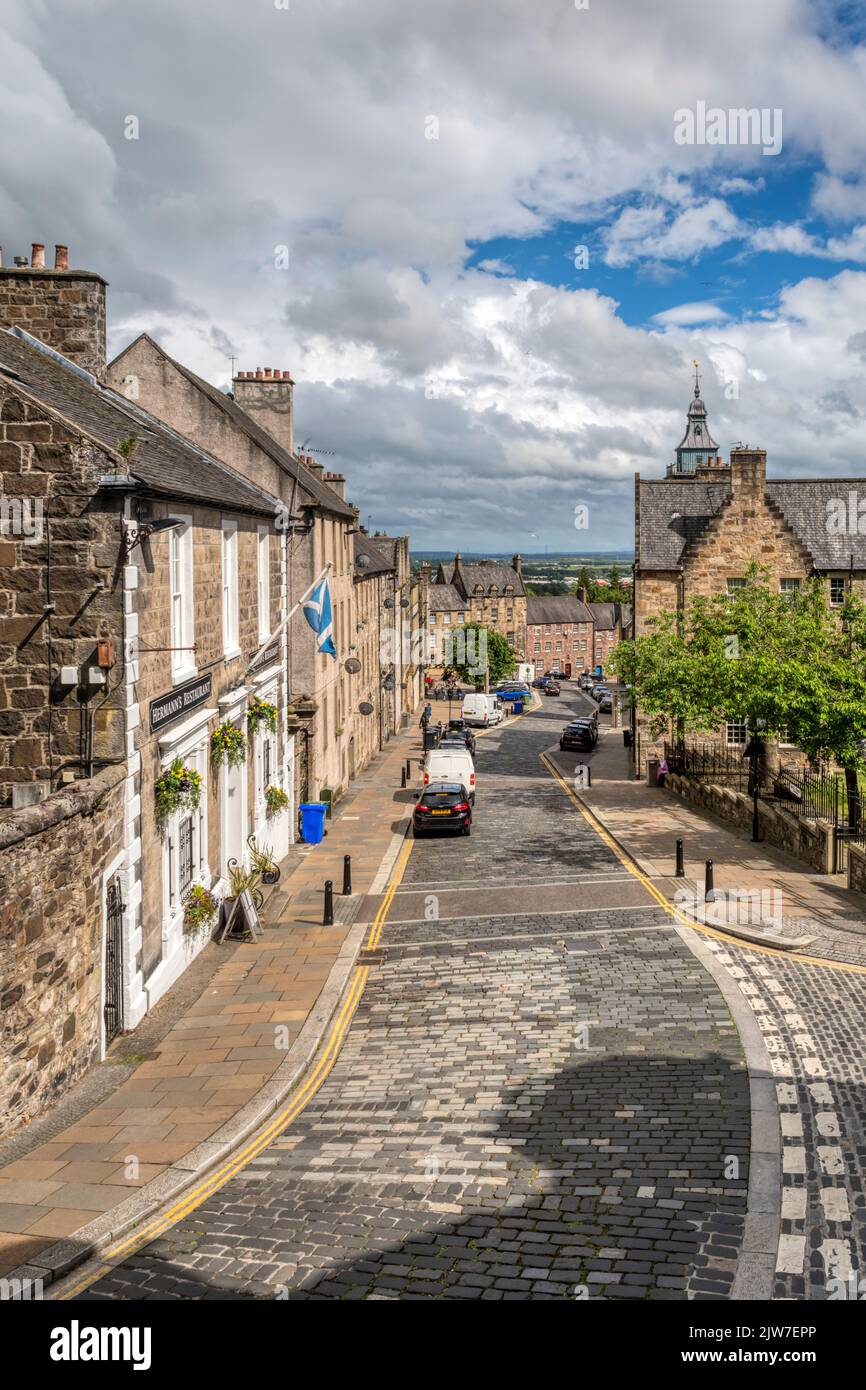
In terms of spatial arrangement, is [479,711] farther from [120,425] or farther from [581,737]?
[120,425]

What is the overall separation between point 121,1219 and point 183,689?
8038 millimetres

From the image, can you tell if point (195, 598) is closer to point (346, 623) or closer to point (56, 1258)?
point (56, 1258)

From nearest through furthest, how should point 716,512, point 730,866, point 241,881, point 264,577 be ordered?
1. point 241,881
2. point 264,577
3. point 730,866
4. point 716,512

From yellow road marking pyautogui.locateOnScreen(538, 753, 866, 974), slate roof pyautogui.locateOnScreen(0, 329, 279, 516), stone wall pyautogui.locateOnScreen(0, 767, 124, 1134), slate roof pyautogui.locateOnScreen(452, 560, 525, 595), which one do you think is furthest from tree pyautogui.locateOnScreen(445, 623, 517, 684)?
stone wall pyautogui.locateOnScreen(0, 767, 124, 1134)

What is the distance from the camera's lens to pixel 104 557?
40.9ft

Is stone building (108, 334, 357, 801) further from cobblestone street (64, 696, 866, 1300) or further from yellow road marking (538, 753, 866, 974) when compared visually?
cobblestone street (64, 696, 866, 1300)

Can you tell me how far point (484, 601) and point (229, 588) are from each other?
11250 cm

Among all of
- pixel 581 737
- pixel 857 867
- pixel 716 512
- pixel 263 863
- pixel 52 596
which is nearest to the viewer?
pixel 52 596

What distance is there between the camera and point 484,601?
131 metres

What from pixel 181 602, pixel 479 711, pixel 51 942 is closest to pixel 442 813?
pixel 181 602

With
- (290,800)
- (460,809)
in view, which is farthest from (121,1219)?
(460,809)

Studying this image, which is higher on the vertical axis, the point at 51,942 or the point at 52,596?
the point at 52,596

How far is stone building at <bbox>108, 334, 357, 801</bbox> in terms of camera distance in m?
24.4

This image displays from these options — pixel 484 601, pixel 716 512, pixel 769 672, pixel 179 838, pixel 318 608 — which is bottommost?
pixel 179 838
